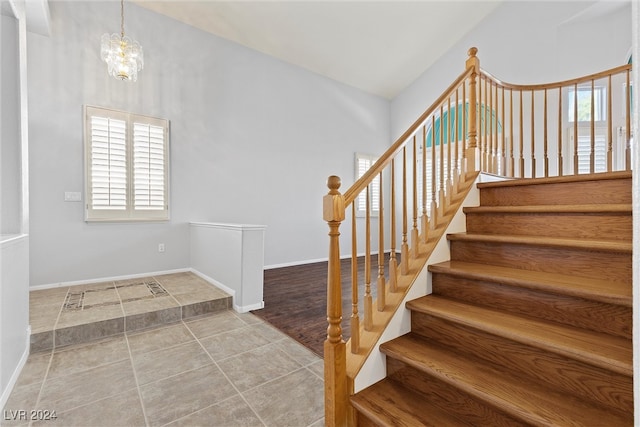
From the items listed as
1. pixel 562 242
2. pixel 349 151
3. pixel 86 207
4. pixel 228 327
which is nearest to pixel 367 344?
pixel 562 242

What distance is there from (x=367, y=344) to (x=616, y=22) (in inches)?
230

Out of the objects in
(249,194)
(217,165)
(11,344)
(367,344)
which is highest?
(217,165)

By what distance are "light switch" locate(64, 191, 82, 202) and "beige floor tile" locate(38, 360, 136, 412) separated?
2.35 meters

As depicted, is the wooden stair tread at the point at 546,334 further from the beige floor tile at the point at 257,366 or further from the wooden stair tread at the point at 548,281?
the beige floor tile at the point at 257,366

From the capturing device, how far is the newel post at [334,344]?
1396 mm

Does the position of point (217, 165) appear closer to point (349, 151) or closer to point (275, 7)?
point (275, 7)

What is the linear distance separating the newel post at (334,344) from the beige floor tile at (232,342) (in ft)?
3.40

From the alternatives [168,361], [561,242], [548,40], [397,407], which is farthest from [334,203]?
[548,40]

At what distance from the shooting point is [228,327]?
8.77ft

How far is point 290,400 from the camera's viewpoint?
1.67 meters

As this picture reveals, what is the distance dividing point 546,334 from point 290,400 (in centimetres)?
132

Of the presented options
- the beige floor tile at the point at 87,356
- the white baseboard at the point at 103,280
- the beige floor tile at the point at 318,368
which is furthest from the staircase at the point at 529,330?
the white baseboard at the point at 103,280

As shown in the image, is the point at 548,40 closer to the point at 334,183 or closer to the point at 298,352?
the point at 334,183

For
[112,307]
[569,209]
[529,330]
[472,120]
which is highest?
[472,120]
